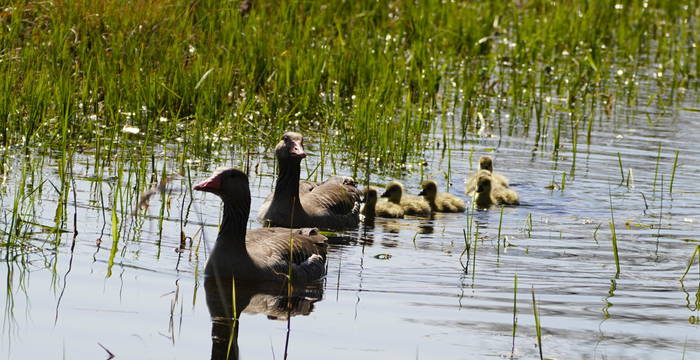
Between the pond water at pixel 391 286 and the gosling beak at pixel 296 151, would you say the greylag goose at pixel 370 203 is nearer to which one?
the pond water at pixel 391 286

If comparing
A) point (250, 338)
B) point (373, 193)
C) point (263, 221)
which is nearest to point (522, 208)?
point (373, 193)

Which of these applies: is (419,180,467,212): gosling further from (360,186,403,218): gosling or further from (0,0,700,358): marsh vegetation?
(360,186,403,218): gosling

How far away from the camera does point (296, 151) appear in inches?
444

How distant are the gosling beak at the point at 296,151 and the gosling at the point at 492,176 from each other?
2412mm

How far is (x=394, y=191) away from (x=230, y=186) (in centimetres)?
330

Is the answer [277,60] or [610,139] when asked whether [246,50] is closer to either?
[277,60]

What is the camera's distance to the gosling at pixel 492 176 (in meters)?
13.0

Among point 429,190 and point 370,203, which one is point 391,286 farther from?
point 429,190

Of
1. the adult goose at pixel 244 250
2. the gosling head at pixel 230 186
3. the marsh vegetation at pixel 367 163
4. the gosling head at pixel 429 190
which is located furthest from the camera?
the gosling head at pixel 429 190

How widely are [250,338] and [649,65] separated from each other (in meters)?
14.5

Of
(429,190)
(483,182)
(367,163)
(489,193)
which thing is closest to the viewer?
(429,190)

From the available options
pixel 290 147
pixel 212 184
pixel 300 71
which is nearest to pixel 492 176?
pixel 290 147

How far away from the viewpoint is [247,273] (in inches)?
351

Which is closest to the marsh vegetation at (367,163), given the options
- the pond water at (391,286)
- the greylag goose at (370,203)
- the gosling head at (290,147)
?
the pond water at (391,286)
